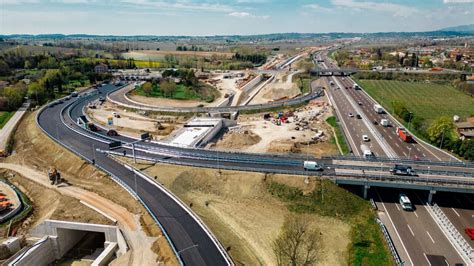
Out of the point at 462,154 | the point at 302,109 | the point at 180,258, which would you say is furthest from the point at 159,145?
the point at 462,154

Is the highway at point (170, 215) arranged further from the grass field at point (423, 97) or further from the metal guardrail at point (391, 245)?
the grass field at point (423, 97)

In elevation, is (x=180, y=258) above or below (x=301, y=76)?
below

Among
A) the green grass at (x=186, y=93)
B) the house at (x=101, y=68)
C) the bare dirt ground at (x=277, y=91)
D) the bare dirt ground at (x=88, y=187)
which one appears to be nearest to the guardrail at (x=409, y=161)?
the bare dirt ground at (x=88, y=187)

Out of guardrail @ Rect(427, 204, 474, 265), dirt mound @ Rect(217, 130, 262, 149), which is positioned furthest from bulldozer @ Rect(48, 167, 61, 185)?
guardrail @ Rect(427, 204, 474, 265)

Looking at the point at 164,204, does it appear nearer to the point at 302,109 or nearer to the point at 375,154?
the point at 375,154

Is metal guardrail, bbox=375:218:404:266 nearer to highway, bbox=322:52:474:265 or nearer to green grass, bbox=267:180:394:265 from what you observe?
green grass, bbox=267:180:394:265

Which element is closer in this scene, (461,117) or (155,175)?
(155,175)

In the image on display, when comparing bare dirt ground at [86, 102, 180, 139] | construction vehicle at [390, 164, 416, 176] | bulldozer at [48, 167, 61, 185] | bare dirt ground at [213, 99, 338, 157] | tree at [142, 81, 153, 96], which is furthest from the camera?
tree at [142, 81, 153, 96]
